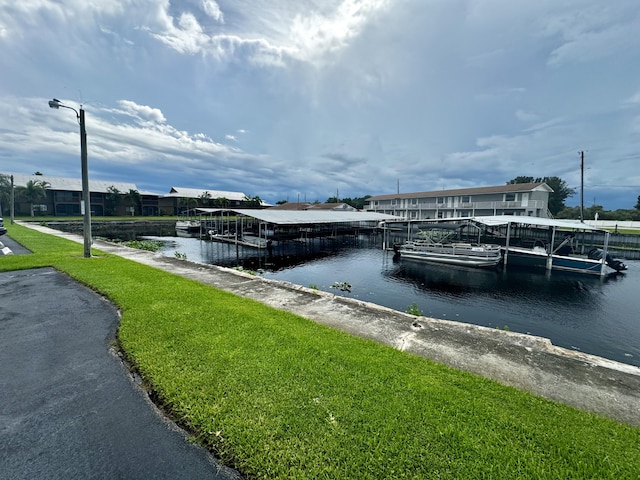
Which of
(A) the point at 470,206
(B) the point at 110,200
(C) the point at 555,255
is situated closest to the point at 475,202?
(A) the point at 470,206

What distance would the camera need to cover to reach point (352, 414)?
3002 mm

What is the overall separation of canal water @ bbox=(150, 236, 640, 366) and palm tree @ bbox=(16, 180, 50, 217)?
149 ft

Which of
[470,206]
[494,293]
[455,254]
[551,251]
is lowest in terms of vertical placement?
[494,293]

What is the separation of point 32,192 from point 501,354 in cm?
6748

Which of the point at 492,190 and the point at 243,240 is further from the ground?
the point at 492,190

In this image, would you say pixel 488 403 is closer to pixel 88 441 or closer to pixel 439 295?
pixel 88 441

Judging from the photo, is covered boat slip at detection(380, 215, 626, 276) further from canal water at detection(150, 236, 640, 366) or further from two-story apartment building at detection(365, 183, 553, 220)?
two-story apartment building at detection(365, 183, 553, 220)

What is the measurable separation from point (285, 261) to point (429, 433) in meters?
18.8

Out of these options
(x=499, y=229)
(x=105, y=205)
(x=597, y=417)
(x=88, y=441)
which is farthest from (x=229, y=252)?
(x=105, y=205)

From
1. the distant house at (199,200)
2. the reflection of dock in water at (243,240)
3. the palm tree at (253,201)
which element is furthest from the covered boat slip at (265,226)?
the palm tree at (253,201)

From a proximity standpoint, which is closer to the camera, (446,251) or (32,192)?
(446,251)

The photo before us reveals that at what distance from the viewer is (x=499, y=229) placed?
115 ft

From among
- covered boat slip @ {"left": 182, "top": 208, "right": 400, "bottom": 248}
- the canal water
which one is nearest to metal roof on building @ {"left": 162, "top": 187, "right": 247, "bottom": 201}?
covered boat slip @ {"left": 182, "top": 208, "right": 400, "bottom": 248}

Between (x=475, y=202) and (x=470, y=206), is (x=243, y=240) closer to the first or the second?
(x=470, y=206)
